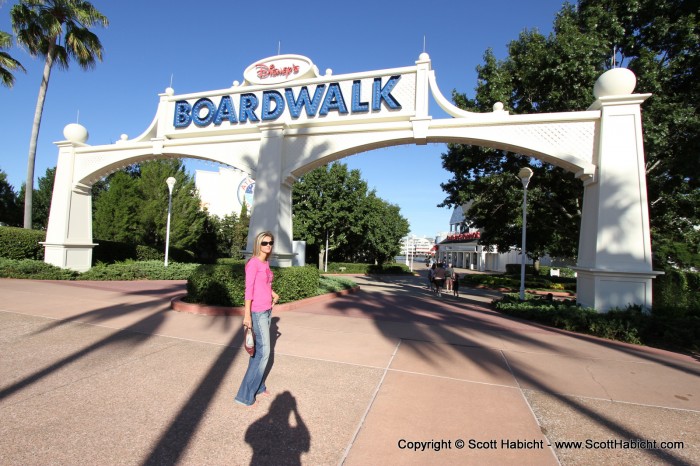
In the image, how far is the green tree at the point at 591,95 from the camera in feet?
37.9

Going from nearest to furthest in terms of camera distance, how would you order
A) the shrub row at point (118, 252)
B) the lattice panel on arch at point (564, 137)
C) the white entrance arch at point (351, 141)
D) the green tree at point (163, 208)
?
the white entrance arch at point (351, 141)
the lattice panel on arch at point (564, 137)
the shrub row at point (118, 252)
the green tree at point (163, 208)

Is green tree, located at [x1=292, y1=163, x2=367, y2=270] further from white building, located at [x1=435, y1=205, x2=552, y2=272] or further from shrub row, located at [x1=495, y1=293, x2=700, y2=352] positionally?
shrub row, located at [x1=495, y1=293, x2=700, y2=352]

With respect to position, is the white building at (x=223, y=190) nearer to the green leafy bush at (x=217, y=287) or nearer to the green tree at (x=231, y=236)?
the green tree at (x=231, y=236)

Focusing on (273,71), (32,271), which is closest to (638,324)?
(273,71)

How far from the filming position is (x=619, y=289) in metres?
7.59

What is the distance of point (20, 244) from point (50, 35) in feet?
30.3

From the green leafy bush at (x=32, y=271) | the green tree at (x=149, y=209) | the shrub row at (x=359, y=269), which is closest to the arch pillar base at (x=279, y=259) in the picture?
the green leafy bush at (x=32, y=271)

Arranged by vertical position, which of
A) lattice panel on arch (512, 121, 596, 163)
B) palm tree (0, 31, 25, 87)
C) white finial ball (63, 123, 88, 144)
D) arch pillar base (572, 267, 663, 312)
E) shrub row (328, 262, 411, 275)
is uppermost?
palm tree (0, 31, 25, 87)

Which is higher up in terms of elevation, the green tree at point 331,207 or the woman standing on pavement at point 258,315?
the green tree at point 331,207

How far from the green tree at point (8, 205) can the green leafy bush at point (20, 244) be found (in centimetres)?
2359

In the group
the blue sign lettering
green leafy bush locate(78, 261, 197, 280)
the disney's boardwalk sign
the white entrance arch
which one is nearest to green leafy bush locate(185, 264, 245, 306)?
the white entrance arch

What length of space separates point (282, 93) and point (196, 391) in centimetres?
908

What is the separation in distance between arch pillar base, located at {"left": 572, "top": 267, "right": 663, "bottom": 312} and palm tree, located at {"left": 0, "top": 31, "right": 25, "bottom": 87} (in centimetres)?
2290

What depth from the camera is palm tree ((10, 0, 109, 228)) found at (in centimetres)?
1527
